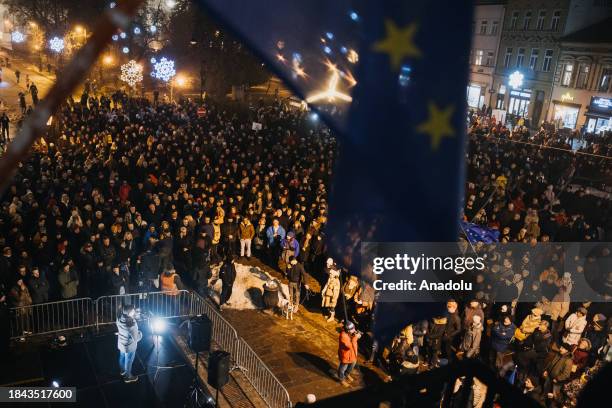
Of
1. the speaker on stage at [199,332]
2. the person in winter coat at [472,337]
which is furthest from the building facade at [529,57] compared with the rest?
the speaker on stage at [199,332]

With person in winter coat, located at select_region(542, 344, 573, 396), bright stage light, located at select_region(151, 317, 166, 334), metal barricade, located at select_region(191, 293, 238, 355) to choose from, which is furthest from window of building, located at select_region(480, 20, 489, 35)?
bright stage light, located at select_region(151, 317, 166, 334)

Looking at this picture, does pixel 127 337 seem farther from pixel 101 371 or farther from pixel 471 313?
pixel 471 313

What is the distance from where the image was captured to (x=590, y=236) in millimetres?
15133

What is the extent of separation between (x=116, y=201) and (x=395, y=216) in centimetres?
1241

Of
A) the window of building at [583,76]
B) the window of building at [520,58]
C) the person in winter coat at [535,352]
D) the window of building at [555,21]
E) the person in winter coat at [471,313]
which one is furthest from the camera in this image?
the window of building at [520,58]

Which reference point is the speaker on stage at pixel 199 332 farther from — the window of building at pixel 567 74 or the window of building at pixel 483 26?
the window of building at pixel 483 26

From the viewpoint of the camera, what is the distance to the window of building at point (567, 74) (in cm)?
4112

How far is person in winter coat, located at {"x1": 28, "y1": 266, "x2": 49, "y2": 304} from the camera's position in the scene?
10.8 meters

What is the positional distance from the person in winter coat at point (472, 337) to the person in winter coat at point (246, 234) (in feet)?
22.9

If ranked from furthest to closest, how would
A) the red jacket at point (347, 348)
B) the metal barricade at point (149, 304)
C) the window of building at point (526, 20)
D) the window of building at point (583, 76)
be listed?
the window of building at point (526, 20) → the window of building at point (583, 76) → the metal barricade at point (149, 304) → the red jacket at point (347, 348)

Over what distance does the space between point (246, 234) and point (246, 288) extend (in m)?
1.91

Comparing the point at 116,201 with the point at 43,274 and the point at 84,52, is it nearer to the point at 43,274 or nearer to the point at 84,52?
the point at 43,274

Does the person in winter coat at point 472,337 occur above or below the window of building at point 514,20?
below

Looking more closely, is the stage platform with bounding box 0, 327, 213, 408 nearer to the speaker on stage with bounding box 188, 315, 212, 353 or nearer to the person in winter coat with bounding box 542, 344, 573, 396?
the speaker on stage with bounding box 188, 315, 212, 353
